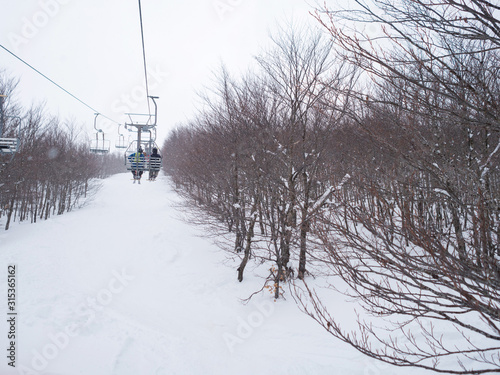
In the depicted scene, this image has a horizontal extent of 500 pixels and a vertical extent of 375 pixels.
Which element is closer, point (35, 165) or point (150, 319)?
point (150, 319)

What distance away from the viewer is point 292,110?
820cm

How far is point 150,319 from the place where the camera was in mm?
7699

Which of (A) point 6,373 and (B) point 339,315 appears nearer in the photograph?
(A) point 6,373

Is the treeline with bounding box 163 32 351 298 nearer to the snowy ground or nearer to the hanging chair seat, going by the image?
the snowy ground

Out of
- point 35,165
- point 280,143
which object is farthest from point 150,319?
point 35,165

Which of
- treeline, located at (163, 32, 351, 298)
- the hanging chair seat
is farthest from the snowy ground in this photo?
the hanging chair seat

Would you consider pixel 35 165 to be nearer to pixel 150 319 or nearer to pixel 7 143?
pixel 7 143

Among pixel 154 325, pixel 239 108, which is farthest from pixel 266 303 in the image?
pixel 239 108

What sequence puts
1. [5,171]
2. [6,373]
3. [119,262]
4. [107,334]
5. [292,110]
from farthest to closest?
[5,171]
[119,262]
[292,110]
[107,334]
[6,373]

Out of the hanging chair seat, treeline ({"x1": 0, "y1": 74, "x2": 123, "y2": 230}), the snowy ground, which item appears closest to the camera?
the snowy ground

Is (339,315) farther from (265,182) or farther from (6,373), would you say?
(6,373)

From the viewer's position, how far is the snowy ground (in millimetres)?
5941

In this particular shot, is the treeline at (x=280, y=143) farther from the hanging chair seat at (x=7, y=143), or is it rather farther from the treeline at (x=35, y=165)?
the treeline at (x=35, y=165)

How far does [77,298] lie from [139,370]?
3982mm
